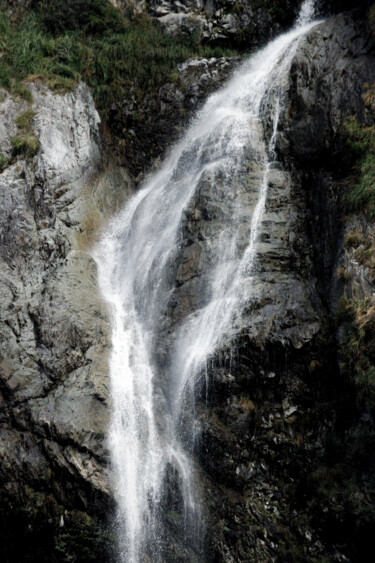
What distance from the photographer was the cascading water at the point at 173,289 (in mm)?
8133

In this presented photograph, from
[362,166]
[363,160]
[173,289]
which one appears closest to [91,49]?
[173,289]

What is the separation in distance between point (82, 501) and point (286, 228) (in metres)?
7.12

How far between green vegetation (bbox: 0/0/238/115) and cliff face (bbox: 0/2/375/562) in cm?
399

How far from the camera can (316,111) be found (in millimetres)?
10375

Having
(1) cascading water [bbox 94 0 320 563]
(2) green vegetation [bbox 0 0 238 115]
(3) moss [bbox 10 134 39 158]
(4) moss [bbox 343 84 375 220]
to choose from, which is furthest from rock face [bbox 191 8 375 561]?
(2) green vegetation [bbox 0 0 238 115]

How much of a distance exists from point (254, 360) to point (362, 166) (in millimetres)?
4717

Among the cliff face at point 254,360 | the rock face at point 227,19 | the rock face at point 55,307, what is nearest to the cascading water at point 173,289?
the cliff face at point 254,360

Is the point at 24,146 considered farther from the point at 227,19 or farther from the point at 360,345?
the point at 360,345

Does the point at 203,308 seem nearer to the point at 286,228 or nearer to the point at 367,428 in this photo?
the point at 286,228

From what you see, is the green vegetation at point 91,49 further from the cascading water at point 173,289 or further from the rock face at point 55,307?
the cascading water at point 173,289

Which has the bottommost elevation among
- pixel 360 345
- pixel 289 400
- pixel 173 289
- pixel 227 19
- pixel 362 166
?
pixel 289 400

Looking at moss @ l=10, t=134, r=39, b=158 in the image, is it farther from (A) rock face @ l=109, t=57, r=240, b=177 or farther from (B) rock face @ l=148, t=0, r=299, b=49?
(B) rock face @ l=148, t=0, r=299, b=49

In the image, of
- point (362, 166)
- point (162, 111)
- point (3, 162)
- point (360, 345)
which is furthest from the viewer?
point (162, 111)

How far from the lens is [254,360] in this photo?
8.16 metres
